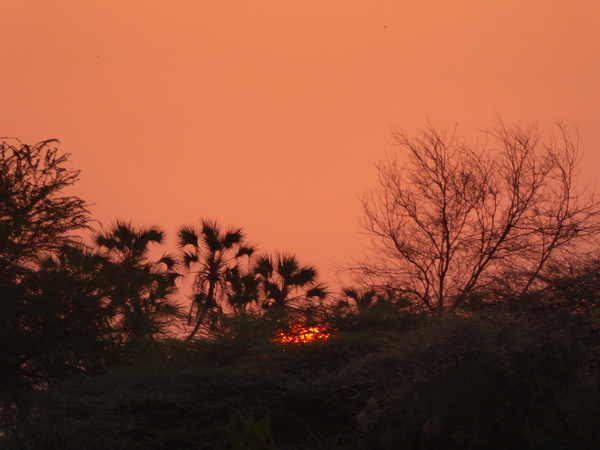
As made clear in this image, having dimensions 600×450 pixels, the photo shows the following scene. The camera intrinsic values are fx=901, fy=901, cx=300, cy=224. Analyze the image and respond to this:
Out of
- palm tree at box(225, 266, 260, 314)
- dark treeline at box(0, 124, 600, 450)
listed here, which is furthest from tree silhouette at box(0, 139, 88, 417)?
palm tree at box(225, 266, 260, 314)

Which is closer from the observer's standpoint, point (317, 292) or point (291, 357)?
point (291, 357)

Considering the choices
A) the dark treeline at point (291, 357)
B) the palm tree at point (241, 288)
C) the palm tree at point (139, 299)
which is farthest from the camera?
the palm tree at point (241, 288)

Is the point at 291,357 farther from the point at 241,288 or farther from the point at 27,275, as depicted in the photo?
the point at 241,288

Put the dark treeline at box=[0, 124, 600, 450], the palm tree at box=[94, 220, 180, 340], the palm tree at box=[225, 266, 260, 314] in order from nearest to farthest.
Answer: the dark treeline at box=[0, 124, 600, 450]
the palm tree at box=[94, 220, 180, 340]
the palm tree at box=[225, 266, 260, 314]

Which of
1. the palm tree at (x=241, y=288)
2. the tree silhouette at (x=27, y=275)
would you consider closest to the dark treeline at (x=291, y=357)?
the tree silhouette at (x=27, y=275)

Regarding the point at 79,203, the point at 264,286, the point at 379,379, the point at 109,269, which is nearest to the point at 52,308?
the point at 109,269

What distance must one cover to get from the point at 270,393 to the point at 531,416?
4204 millimetres

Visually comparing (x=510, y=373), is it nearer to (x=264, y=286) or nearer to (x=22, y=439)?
(x=22, y=439)

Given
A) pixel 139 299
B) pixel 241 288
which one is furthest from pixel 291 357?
pixel 241 288

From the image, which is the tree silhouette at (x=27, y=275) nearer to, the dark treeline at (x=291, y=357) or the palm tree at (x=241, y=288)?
the dark treeline at (x=291, y=357)

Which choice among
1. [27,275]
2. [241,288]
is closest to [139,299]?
[27,275]

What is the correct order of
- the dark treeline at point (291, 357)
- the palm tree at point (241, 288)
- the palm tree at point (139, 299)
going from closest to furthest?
the dark treeline at point (291, 357), the palm tree at point (139, 299), the palm tree at point (241, 288)

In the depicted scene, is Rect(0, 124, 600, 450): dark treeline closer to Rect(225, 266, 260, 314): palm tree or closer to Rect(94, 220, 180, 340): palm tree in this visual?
Rect(94, 220, 180, 340): palm tree

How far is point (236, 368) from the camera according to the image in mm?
14797
